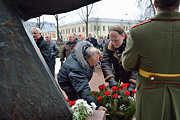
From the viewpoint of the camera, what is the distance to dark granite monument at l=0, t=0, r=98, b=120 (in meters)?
1.31

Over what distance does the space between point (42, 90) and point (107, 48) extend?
5.63 ft

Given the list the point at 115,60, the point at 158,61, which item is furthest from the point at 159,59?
the point at 115,60

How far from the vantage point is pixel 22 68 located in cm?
133

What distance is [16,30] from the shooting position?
1.32 m

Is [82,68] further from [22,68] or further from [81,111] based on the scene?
[22,68]

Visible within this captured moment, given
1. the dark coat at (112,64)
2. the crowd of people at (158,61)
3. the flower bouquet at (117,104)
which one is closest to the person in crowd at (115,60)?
the dark coat at (112,64)

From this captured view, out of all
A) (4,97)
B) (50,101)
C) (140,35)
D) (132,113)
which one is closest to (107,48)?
(132,113)

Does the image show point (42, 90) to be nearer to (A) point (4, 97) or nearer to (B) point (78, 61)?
(A) point (4, 97)

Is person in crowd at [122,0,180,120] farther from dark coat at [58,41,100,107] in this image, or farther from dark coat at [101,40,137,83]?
dark coat at [101,40,137,83]

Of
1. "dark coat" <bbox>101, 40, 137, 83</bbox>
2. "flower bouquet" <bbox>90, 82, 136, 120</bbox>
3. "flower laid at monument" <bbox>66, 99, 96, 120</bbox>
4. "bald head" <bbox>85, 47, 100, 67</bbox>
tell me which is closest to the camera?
"flower laid at monument" <bbox>66, 99, 96, 120</bbox>

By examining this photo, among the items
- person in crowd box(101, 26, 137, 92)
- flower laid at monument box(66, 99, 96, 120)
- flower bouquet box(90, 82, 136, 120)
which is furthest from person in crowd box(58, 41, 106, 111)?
person in crowd box(101, 26, 137, 92)

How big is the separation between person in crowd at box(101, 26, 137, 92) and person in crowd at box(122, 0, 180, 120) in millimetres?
939

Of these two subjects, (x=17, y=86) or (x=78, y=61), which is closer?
(x=17, y=86)

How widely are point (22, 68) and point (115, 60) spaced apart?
176 cm
